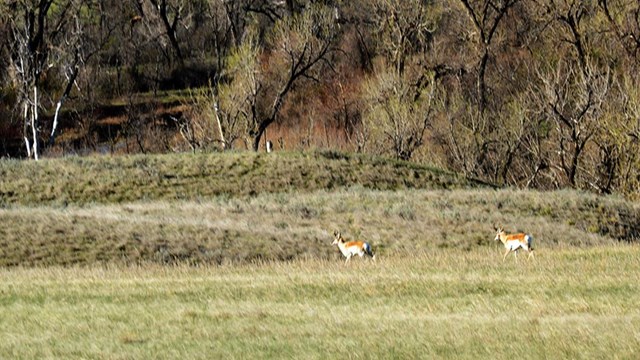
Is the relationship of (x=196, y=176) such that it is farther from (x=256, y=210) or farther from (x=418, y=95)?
(x=418, y=95)

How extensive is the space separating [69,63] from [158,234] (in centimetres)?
3819

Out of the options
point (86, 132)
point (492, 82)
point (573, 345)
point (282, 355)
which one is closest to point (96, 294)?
point (282, 355)

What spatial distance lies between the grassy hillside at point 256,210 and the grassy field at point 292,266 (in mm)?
100

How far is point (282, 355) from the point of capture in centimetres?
1208

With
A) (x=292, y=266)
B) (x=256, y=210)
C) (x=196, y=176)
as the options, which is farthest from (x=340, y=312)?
(x=196, y=176)

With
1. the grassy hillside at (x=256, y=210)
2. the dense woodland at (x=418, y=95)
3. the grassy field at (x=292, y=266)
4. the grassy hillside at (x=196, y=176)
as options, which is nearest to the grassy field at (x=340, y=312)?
the grassy field at (x=292, y=266)

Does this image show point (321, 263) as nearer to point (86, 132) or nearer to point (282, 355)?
point (282, 355)

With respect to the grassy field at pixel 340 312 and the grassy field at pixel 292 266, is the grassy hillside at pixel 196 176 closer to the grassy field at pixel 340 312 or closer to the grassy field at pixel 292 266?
the grassy field at pixel 292 266

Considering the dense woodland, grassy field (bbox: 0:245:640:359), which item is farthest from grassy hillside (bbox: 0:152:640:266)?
the dense woodland

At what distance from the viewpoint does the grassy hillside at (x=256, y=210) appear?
94.3 ft

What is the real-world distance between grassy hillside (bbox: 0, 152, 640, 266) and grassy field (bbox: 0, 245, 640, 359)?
6696 mm

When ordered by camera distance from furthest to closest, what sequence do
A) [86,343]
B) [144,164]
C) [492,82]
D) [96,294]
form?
[492,82] < [144,164] < [96,294] < [86,343]

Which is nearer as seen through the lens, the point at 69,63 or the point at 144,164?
the point at 144,164

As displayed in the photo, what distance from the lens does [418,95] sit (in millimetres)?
60500
